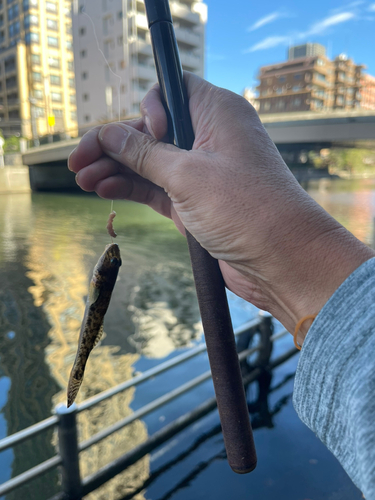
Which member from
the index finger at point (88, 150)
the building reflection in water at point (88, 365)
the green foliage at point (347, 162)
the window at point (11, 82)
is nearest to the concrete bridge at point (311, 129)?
the building reflection in water at point (88, 365)

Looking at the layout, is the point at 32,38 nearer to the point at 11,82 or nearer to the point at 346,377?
the point at 11,82

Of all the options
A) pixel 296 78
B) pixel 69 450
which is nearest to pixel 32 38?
pixel 296 78

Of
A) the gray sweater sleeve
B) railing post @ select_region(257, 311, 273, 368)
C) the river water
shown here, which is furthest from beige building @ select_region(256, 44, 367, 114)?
the gray sweater sleeve

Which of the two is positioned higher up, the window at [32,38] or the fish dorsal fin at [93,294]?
the window at [32,38]

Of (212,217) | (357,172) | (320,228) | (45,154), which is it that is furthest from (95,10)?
(357,172)

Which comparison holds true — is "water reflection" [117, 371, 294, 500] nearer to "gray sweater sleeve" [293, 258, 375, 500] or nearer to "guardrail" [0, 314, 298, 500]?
"guardrail" [0, 314, 298, 500]

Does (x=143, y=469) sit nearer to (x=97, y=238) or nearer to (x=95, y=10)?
(x=95, y=10)

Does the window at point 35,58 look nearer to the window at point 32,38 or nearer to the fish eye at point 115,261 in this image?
the window at point 32,38

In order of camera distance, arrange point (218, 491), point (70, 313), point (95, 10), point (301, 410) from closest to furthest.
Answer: point (301, 410)
point (95, 10)
point (218, 491)
point (70, 313)
